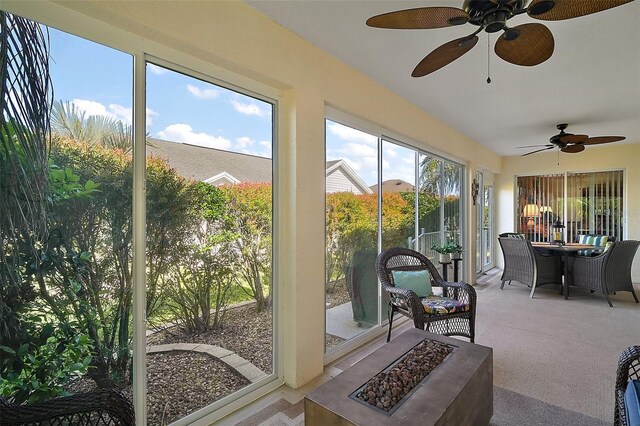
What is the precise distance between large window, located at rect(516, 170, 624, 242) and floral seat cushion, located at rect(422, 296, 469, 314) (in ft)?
15.2

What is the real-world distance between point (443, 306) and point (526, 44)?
200 centimetres

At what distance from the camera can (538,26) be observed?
4.73ft

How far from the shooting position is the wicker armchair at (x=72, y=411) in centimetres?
105

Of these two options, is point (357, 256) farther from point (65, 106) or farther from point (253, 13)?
point (65, 106)

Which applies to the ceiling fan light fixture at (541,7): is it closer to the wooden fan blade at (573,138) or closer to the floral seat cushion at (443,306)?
the floral seat cushion at (443,306)

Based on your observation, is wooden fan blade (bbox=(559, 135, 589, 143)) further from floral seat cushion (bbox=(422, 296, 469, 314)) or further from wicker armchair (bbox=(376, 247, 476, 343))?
floral seat cushion (bbox=(422, 296, 469, 314))

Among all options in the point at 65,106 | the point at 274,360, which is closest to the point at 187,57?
the point at 65,106

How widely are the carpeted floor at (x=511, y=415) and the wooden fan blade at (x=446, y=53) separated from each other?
223cm

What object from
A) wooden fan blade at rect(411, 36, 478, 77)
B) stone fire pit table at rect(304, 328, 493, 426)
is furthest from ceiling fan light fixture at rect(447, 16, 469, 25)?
stone fire pit table at rect(304, 328, 493, 426)

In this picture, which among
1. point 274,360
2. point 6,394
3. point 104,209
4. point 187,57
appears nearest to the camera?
point 6,394

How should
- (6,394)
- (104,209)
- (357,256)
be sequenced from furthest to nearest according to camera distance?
(357,256)
(104,209)
(6,394)

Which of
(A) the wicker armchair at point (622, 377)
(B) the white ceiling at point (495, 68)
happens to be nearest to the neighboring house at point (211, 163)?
(B) the white ceiling at point (495, 68)

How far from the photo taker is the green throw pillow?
9.59ft

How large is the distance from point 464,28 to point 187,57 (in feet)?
6.23
